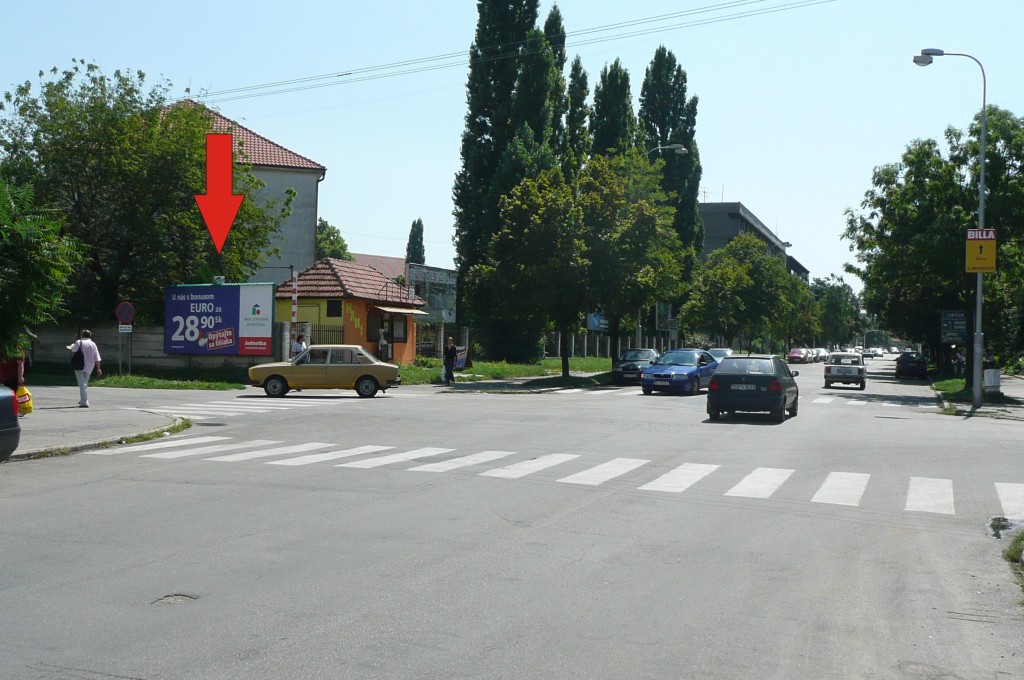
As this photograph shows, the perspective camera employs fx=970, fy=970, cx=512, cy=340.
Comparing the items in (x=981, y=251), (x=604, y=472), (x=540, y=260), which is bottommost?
(x=604, y=472)

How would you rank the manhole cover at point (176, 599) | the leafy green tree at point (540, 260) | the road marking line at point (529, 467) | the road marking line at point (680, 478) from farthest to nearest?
the leafy green tree at point (540, 260), the road marking line at point (529, 467), the road marking line at point (680, 478), the manhole cover at point (176, 599)

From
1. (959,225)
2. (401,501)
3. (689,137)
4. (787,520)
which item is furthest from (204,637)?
(689,137)

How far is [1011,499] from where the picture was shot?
1088cm

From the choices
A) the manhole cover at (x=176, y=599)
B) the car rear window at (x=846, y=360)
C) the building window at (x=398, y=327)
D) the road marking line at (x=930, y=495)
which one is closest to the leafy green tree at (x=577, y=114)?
the building window at (x=398, y=327)

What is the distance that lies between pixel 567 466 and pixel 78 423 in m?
9.98

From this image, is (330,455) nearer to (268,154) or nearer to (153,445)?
(153,445)

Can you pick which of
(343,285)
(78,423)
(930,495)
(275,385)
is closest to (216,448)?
(78,423)

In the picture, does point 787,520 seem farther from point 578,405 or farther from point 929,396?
point 929,396

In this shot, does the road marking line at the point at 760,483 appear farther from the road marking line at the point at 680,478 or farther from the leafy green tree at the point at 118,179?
the leafy green tree at the point at 118,179

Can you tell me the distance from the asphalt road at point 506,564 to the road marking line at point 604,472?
0.31 ft

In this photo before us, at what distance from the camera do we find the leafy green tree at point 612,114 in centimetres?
5734

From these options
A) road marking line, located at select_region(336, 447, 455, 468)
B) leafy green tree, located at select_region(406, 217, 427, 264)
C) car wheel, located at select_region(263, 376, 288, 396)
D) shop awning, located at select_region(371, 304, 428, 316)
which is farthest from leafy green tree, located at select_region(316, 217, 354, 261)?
road marking line, located at select_region(336, 447, 455, 468)

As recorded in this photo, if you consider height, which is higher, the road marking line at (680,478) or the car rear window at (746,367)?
the car rear window at (746,367)

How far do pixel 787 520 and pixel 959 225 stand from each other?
28597 millimetres
